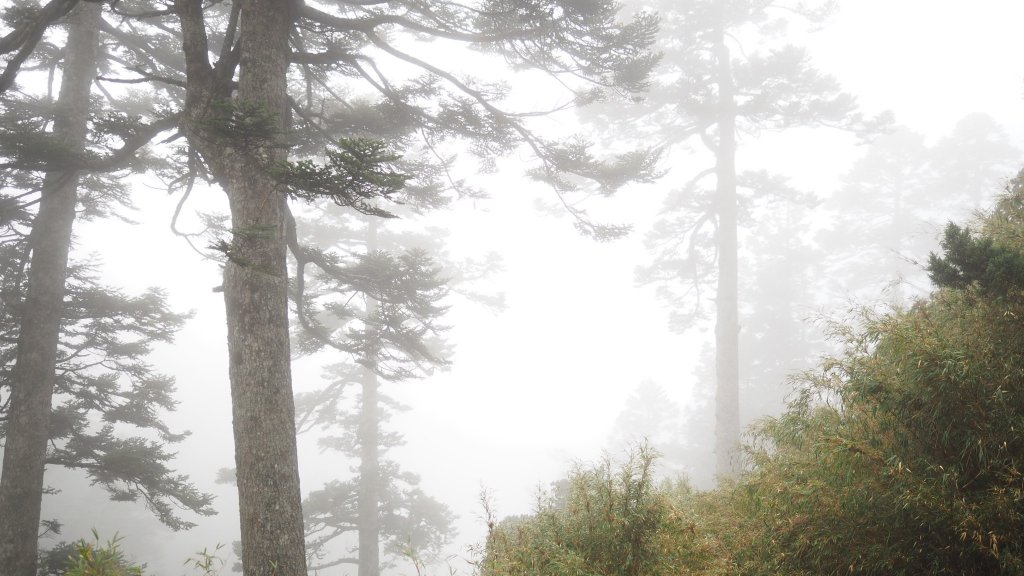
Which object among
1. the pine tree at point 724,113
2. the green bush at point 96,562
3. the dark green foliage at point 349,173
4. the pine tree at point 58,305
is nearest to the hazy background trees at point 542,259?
the dark green foliage at point 349,173

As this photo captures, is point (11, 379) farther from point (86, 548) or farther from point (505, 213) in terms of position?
point (505, 213)

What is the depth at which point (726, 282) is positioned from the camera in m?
13.1

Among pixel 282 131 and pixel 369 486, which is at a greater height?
pixel 282 131

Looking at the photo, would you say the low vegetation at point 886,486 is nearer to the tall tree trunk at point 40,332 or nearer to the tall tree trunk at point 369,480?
the tall tree trunk at point 40,332

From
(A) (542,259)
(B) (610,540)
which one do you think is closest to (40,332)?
(B) (610,540)

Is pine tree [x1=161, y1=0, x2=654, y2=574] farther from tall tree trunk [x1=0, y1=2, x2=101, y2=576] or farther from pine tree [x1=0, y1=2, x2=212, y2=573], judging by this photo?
tall tree trunk [x1=0, y1=2, x2=101, y2=576]

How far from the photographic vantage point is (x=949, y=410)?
112 inches

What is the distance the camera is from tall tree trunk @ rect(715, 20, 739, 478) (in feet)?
39.3

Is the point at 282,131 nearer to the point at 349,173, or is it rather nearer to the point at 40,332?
the point at 349,173

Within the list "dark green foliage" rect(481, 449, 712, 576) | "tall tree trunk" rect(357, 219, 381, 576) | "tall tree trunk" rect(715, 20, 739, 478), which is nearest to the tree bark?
"tall tree trunk" rect(357, 219, 381, 576)

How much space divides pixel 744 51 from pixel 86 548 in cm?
1811

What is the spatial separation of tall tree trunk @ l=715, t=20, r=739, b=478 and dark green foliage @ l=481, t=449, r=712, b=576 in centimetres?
922

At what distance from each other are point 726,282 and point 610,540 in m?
11.3

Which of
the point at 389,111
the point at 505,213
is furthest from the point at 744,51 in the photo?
the point at 505,213
